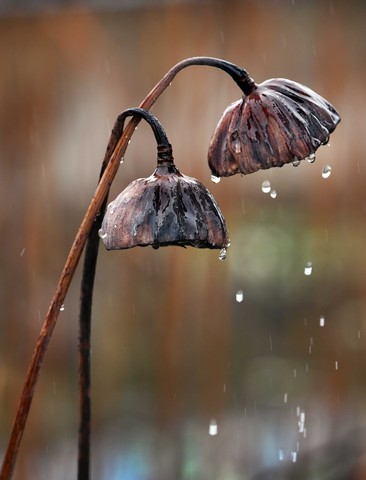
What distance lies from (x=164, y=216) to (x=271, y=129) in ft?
0.45

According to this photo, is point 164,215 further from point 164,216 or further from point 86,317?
point 86,317

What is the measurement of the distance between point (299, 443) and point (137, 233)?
196 cm

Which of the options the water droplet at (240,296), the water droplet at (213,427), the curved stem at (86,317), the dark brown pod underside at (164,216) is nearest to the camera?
the dark brown pod underside at (164,216)

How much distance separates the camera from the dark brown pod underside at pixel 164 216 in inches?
29.6

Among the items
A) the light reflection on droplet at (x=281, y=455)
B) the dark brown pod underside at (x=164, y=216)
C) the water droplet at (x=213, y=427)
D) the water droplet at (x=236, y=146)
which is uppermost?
the water droplet at (x=236, y=146)

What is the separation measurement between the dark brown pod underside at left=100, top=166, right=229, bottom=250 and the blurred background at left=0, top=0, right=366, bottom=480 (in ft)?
5.29

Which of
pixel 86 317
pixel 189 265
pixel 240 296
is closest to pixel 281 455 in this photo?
pixel 240 296

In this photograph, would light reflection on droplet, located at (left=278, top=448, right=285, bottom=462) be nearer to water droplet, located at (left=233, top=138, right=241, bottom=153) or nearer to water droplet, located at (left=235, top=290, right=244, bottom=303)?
water droplet, located at (left=235, top=290, right=244, bottom=303)

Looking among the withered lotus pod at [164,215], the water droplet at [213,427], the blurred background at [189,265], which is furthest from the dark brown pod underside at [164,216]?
the water droplet at [213,427]

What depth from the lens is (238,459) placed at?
102 inches

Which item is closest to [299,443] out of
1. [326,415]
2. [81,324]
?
[326,415]

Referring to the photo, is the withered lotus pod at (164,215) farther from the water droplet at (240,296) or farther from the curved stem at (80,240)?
the water droplet at (240,296)

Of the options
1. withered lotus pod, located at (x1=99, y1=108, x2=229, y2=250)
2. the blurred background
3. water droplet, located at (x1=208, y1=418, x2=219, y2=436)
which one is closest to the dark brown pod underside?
withered lotus pod, located at (x1=99, y1=108, x2=229, y2=250)

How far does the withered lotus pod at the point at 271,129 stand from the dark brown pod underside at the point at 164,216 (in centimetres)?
5
